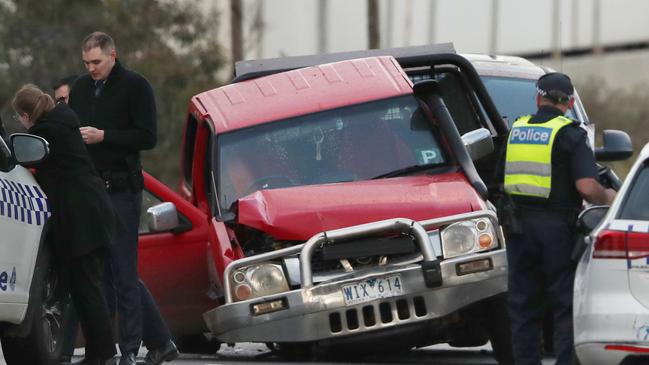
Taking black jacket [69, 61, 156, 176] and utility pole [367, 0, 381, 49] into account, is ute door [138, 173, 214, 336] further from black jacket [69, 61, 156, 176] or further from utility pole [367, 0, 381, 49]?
utility pole [367, 0, 381, 49]

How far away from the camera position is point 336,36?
48.2 meters

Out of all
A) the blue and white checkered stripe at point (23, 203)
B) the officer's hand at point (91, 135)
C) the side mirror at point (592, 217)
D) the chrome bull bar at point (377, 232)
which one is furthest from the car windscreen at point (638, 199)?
the officer's hand at point (91, 135)

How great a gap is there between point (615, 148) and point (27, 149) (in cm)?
508

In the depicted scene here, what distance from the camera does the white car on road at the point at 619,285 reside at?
803cm

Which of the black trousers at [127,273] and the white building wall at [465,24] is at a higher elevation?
the black trousers at [127,273]

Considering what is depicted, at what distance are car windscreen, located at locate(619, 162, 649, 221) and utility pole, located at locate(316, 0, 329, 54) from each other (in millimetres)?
39864

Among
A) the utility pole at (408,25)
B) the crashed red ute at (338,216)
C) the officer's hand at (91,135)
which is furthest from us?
the utility pole at (408,25)

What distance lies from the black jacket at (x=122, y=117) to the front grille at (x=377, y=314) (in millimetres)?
1502

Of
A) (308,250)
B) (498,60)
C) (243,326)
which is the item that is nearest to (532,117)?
(308,250)

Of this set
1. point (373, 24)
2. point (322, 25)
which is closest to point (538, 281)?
point (373, 24)

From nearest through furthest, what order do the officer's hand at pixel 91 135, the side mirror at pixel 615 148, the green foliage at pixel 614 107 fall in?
the officer's hand at pixel 91 135 → the side mirror at pixel 615 148 → the green foliage at pixel 614 107

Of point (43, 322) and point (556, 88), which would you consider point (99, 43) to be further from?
point (556, 88)

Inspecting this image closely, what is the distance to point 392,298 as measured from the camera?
36.1 feet

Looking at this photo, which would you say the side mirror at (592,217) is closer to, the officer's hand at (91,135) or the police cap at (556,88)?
the police cap at (556,88)
